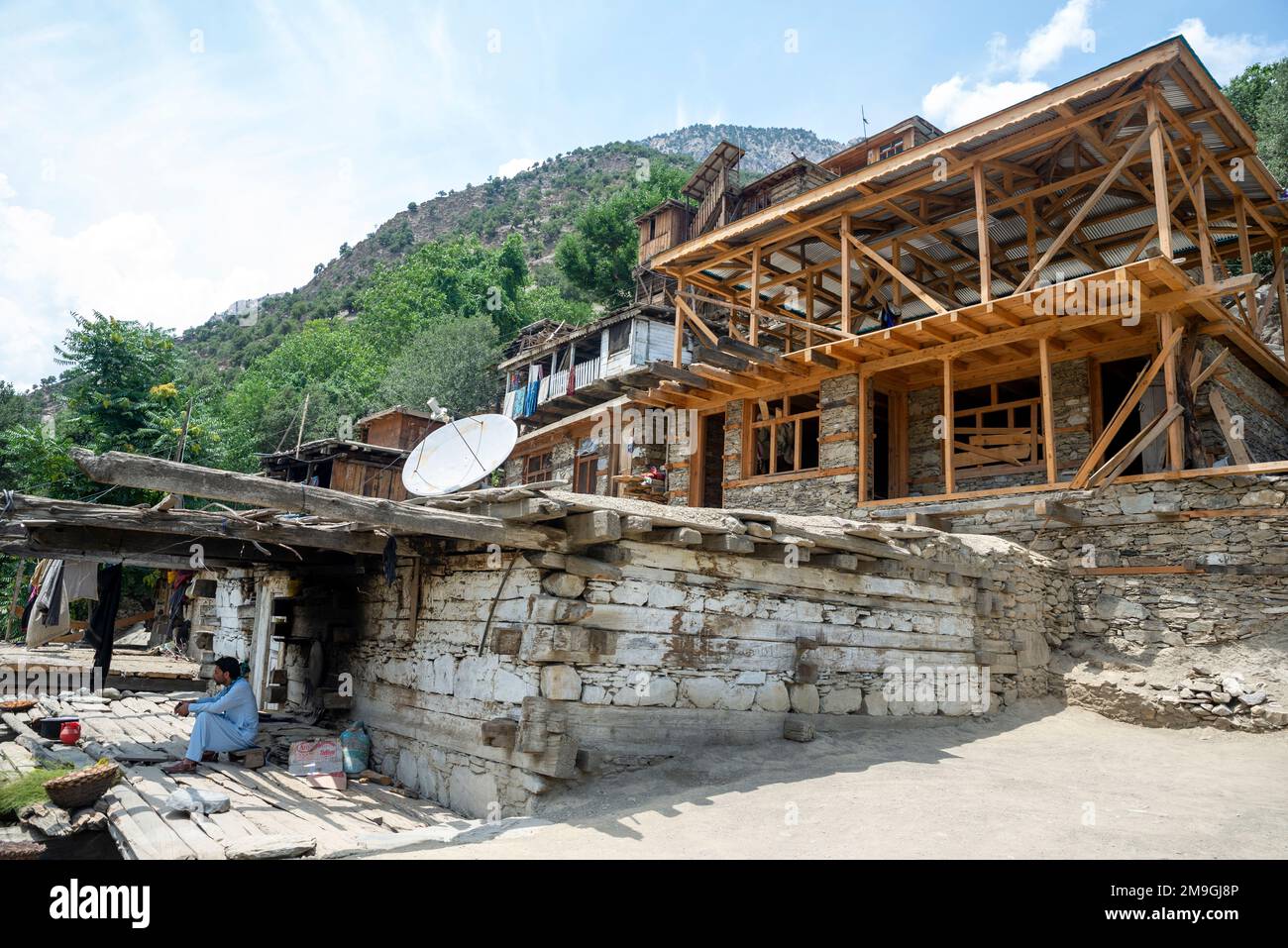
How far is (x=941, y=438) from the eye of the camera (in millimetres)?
13875

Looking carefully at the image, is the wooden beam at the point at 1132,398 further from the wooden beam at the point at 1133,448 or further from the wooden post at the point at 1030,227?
the wooden post at the point at 1030,227

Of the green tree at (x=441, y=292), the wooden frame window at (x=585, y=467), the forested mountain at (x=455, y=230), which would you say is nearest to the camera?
the wooden frame window at (x=585, y=467)

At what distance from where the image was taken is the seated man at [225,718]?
752 centimetres

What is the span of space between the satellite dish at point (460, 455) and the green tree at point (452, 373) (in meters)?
23.0

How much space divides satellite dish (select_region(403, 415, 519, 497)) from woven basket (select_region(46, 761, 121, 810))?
142 inches

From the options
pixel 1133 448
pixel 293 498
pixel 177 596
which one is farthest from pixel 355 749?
pixel 177 596

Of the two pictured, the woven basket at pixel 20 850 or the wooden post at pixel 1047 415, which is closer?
the woven basket at pixel 20 850

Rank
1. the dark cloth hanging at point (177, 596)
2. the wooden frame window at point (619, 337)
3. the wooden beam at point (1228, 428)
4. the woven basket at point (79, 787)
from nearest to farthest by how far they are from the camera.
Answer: the woven basket at point (79, 787) → the wooden beam at point (1228, 428) → the dark cloth hanging at point (177, 596) → the wooden frame window at point (619, 337)

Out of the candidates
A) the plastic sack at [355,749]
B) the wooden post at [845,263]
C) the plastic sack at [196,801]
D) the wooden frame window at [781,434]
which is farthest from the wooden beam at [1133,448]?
the plastic sack at [196,801]

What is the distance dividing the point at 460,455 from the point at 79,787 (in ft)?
14.6

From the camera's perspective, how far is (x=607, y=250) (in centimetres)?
3853

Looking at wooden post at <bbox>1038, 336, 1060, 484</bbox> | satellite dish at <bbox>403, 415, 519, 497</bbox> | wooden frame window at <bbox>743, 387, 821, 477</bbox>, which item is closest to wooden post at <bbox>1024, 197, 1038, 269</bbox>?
wooden post at <bbox>1038, 336, 1060, 484</bbox>
